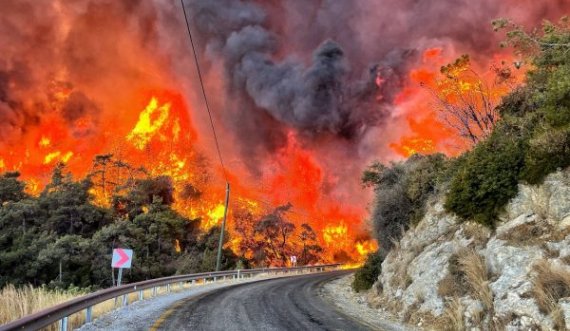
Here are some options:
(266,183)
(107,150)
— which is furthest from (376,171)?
(107,150)

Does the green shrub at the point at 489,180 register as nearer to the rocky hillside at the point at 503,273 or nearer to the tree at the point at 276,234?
the rocky hillside at the point at 503,273

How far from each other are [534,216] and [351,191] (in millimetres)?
81831

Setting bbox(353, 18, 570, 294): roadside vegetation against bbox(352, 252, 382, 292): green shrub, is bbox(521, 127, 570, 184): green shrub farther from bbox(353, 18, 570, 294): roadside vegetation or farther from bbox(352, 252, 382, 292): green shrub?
bbox(352, 252, 382, 292): green shrub

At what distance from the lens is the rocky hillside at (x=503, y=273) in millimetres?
8070

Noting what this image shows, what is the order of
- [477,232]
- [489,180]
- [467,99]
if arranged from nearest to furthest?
1. [477,232]
2. [489,180]
3. [467,99]

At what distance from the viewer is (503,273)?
31.8 ft

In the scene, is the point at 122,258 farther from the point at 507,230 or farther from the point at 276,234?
the point at 276,234

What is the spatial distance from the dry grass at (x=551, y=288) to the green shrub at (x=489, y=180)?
3.61 m

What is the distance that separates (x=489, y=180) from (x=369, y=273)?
1084 centimetres

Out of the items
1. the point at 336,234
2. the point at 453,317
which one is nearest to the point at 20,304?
the point at 453,317

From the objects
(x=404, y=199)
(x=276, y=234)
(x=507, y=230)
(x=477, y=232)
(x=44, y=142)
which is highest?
(x=44, y=142)

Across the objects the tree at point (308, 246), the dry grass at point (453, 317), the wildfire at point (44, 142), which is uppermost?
the wildfire at point (44, 142)

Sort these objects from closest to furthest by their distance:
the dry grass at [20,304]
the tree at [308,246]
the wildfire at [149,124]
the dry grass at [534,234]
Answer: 1. the dry grass at [20,304]
2. the dry grass at [534,234]
3. the tree at [308,246]
4. the wildfire at [149,124]

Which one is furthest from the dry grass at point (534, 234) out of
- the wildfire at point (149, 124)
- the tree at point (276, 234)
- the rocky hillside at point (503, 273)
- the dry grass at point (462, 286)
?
the wildfire at point (149, 124)
